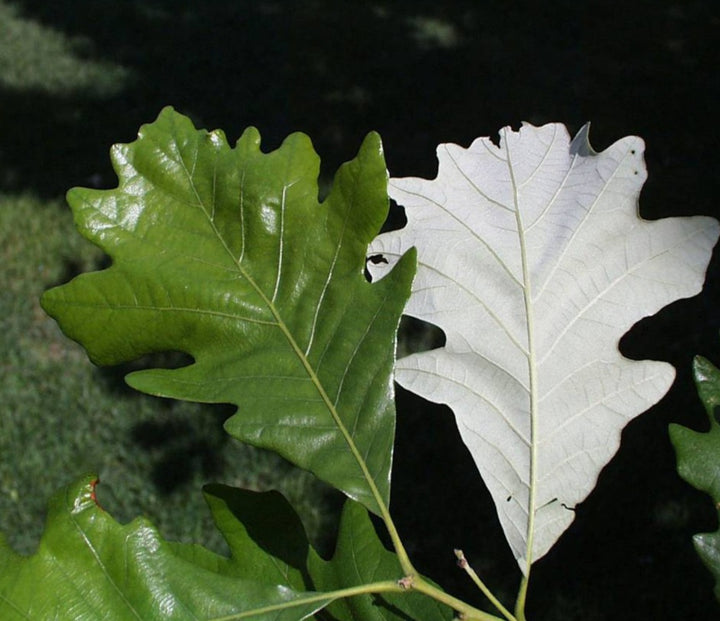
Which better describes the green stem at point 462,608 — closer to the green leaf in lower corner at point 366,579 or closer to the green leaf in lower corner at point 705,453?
the green leaf in lower corner at point 366,579

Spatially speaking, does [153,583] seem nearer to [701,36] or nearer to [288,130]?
[288,130]

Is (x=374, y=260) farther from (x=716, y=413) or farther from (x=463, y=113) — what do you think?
(x=463, y=113)

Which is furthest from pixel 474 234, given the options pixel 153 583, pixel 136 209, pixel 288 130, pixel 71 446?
pixel 288 130

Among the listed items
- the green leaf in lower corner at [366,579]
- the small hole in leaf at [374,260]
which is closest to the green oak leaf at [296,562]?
the green leaf in lower corner at [366,579]

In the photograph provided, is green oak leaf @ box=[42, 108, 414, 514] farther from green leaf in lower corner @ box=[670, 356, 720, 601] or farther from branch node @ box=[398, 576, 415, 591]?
green leaf in lower corner @ box=[670, 356, 720, 601]

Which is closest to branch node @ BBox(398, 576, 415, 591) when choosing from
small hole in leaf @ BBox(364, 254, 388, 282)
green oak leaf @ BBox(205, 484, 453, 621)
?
green oak leaf @ BBox(205, 484, 453, 621)
